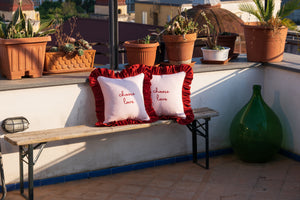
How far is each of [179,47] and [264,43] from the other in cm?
82

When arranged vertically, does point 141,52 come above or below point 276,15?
below

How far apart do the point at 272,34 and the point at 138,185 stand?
1804mm

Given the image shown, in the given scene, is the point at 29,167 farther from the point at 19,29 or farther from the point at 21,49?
the point at 19,29

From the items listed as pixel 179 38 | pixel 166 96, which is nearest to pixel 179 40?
pixel 179 38

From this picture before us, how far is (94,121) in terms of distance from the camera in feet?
13.5

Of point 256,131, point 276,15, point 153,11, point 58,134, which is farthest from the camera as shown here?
point 153,11

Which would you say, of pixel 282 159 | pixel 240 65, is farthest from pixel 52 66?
pixel 282 159

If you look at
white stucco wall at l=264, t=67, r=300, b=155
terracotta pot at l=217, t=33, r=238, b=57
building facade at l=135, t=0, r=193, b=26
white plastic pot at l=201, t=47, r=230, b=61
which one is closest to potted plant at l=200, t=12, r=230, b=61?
white plastic pot at l=201, t=47, r=230, b=61

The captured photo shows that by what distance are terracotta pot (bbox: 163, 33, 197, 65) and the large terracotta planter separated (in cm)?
108

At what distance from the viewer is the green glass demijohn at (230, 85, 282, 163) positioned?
4.29 meters

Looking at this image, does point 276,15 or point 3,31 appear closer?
point 3,31

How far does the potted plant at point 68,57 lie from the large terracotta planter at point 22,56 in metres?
0.13

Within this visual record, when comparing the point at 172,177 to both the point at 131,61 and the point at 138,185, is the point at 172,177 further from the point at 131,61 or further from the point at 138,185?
the point at 131,61

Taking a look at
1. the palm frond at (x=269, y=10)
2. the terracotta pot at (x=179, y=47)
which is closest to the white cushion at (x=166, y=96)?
the terracotta pot at (x=179, y=47)
